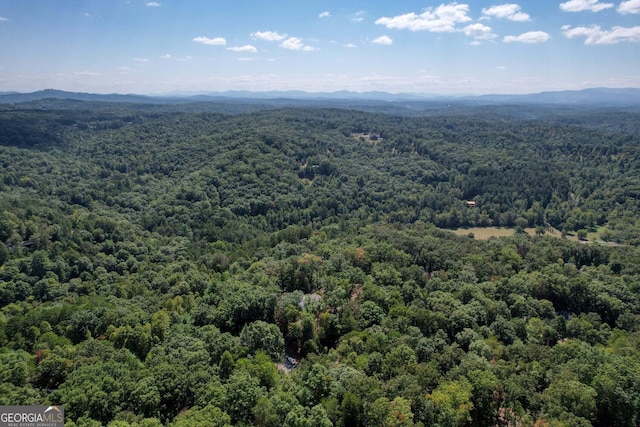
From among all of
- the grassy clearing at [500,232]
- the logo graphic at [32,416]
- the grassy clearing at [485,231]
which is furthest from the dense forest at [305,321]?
the grassy clearing at [485,231]

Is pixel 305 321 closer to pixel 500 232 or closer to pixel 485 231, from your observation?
pixel 485 231

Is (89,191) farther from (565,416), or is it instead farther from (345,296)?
(565,416)

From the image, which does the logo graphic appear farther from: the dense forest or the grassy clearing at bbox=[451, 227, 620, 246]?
the grassy clearing at bbox=[451, 227, 620, 246]

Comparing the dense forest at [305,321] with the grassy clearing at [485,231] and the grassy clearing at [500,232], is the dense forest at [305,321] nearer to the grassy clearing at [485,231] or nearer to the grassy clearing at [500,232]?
the grassy clearing at [500,232]

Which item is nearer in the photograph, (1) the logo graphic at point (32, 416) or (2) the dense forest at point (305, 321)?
(1) the logo graphic at point (32, 416)

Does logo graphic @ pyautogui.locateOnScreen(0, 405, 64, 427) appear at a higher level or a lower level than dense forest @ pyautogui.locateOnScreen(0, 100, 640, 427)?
higher

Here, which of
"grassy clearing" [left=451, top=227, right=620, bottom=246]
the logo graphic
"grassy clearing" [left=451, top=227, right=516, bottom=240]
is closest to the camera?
the logo graphic

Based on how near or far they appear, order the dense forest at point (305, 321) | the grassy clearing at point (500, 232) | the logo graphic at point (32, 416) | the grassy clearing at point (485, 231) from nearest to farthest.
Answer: the logo graphic at point (32, 416) → the dense forest at point (305, 321) → the grassy clearing at point (500, 232) → the grassy clearing at point (485, 231)

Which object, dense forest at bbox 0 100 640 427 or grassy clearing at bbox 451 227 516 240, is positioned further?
grassy clearing at bbox 451 227 516 240

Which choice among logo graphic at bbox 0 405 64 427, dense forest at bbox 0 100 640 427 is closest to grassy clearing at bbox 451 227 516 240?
dense forest at bbox 0 100 640 427
